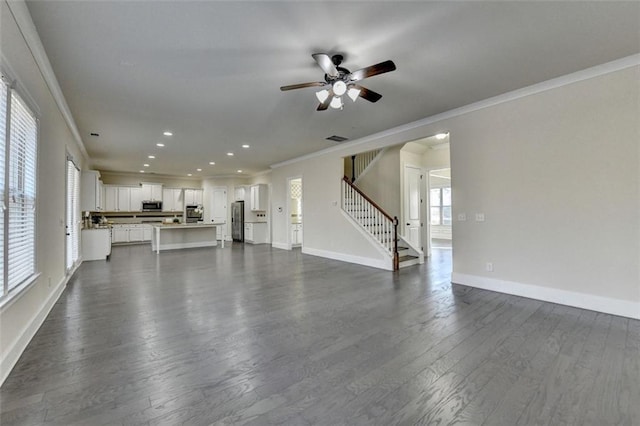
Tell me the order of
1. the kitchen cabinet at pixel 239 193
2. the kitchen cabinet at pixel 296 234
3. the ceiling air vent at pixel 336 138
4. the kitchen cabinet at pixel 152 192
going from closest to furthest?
the ceiling air vent at pixel 336 138 → the kitchen cabinet at pixel 296 234 → the kitchen cabinet at pixel 152 192 → the kitchen cabinet at pixel 239 193

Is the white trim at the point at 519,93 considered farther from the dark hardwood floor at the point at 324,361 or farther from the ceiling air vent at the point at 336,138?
the dark hardwood floor at the point at 324,361

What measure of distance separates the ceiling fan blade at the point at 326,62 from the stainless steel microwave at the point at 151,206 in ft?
34.3

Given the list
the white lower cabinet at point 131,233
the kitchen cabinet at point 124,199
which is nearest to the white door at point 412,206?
the white lower cabinet at point 131,233

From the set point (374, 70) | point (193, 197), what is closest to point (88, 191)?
point (193, 197)

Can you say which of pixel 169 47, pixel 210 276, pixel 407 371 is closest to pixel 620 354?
pixel 407 371

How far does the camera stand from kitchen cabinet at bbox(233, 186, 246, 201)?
1132 centimetres

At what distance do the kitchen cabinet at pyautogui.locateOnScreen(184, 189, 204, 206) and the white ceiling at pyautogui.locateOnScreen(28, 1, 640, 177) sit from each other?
7227 mm

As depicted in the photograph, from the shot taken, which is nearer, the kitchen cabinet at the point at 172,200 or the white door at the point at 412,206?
the white door at the point at 412,206

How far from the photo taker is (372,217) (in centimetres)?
648

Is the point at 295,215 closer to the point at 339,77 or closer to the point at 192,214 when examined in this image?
the point at 192,214

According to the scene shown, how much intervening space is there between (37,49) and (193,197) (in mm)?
9647

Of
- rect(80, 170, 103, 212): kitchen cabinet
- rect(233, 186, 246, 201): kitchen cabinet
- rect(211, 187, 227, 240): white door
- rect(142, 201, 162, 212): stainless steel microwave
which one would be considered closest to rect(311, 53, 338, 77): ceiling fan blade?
rect(80, 170, 103, 212): kitchen cabinet

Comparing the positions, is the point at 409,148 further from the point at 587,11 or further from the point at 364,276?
the point at 587,11

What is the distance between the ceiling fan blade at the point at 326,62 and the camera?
2.61 meters
